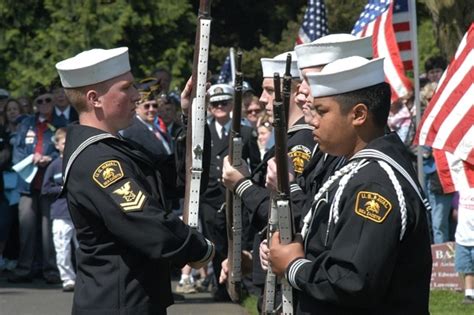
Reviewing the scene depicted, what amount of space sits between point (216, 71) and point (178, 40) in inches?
153

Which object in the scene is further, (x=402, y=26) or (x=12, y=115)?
(x=12, y=115)

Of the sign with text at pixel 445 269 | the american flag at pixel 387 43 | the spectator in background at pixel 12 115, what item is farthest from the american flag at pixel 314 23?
the sign with text at pixel 445 269

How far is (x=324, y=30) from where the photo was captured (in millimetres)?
15211

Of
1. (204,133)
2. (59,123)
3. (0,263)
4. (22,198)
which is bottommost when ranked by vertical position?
(0,263)

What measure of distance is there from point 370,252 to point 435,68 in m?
10.6

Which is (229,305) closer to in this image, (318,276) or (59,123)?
(59,123)

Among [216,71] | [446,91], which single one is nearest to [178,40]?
[216,71]

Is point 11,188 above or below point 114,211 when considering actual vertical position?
below

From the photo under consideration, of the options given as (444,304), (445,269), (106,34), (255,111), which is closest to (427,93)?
(255,111)

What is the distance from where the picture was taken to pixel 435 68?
14750mm

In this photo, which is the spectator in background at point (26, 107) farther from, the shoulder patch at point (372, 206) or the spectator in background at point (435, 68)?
the shoulder patch at point (372, 206)

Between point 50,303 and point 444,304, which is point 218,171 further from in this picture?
point 444,304

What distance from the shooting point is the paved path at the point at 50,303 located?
11750mm

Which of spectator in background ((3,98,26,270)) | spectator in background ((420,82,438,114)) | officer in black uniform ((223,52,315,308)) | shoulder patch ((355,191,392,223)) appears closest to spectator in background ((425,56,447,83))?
spectator in background ((420,82,438,114))
